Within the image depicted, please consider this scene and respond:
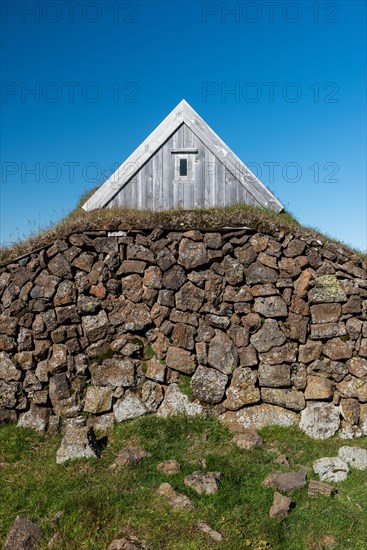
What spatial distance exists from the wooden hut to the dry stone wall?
2025mm

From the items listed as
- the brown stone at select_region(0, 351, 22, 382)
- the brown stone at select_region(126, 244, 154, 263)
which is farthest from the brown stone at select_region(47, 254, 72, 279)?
the brown stone at select_region(0, 351, 22, 382)

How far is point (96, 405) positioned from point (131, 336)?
57.6 inches

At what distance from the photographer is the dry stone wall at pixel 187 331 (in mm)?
9703

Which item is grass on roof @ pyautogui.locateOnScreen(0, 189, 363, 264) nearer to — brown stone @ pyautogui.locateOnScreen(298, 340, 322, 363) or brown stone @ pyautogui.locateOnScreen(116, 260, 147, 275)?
brown stone @ pyautogui.locateOnScreen(116, 260, 147, 275)

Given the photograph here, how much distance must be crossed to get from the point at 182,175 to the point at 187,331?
430 cm

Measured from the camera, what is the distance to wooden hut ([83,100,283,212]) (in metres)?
12.3

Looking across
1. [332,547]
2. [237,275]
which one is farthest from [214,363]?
[332,547]

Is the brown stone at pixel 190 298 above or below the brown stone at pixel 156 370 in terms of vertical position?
above

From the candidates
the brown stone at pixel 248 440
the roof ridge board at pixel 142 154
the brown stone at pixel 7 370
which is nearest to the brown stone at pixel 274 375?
the brown stone at pixel 248 440

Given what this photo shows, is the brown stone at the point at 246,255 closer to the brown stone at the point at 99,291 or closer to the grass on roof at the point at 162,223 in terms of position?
the grass on roof at the point at 162,223

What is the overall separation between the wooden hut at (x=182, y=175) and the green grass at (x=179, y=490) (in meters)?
5.46

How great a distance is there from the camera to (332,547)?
6320 millimetres

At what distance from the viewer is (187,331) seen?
32.9ft

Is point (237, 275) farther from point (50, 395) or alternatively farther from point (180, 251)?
point (50, 395)
